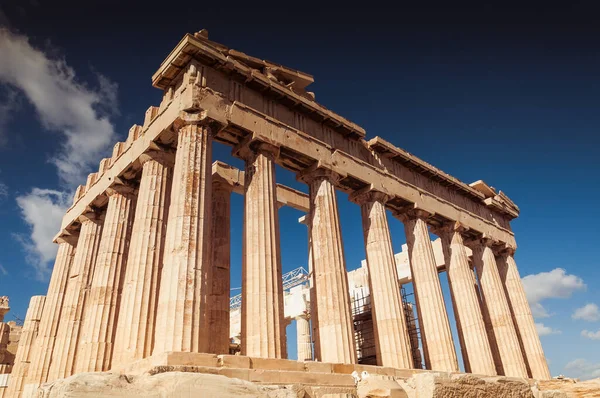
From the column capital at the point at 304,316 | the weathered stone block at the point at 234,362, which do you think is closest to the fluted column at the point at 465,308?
the column capital at the point at 304,316

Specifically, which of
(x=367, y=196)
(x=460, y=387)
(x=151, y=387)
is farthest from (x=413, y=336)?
(x=151, y=387)

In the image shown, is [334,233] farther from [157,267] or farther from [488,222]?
[488,222]

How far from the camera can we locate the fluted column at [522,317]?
2547 cm

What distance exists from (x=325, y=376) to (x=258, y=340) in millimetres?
2349

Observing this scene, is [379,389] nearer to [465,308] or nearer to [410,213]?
[410,213]

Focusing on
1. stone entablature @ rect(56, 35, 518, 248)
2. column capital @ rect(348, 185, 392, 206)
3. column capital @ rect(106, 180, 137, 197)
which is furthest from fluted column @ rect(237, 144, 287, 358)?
column capital @ rect(348, 185, 392, 206)

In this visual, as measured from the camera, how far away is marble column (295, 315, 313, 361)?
28750mm

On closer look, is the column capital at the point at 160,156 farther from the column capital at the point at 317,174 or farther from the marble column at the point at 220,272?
the column capital at the point at 317,174

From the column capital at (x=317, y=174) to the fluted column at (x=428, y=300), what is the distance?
5885 mm

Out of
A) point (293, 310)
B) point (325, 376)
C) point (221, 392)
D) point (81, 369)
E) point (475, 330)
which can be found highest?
point (293, 310)

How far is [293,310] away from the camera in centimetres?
2967

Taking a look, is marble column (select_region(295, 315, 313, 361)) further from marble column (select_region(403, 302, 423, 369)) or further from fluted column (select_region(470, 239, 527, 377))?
fluted column (select_region(470, 239, 527, 377))

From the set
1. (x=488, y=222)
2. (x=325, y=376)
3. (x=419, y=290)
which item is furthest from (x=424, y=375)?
(x=488, y=222)

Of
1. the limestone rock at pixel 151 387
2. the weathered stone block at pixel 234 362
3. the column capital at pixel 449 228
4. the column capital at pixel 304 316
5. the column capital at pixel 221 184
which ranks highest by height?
the column capital at pixel 221 184
